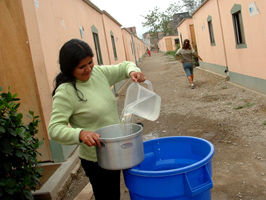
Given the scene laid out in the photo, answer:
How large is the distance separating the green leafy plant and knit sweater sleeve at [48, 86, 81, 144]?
0.50 m

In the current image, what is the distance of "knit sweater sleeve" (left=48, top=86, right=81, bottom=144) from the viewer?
1664 mm

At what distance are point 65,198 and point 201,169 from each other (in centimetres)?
244

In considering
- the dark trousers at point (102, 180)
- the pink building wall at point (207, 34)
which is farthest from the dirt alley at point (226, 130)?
the pink building wall at point (207, 34)

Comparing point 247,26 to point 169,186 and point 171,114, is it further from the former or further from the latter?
point 169,186

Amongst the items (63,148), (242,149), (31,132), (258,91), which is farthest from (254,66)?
(31,132)

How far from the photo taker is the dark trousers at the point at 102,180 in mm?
2062

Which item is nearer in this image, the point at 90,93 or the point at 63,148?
the point at 90,93

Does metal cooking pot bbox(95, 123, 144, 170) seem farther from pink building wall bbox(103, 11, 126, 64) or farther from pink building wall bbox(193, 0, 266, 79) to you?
pink building wall bbox(103, 11, 126, 64)

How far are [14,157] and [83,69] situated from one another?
0.94 m

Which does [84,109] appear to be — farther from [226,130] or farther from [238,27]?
[238,27]

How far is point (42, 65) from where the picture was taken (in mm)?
4172

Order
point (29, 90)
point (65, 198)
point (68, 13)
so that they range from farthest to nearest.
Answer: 1. point (68, 13)
2. point (29, 90)
3. point (65, 198)

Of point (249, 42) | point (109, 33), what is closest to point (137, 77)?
point (249, 42)

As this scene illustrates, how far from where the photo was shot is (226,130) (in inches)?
194
